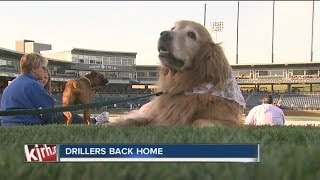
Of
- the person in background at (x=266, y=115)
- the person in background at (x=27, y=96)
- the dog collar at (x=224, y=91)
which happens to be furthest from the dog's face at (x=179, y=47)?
the person in background at (x=266, y=115)

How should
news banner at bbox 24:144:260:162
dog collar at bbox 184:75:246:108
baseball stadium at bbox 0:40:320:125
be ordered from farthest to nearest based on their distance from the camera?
1. baseball stadium at bbox 0:40:320:125
2. dog collar at bbox 184:75:246:108
3. news banner at bbox 24:144:260:162

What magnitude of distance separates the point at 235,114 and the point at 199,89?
0.39m

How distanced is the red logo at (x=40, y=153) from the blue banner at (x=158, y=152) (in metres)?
0.03

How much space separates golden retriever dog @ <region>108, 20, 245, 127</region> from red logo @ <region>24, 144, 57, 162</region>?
7.42 feet

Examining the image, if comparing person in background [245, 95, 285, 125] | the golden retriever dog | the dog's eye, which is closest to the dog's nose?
the golden retriever dog

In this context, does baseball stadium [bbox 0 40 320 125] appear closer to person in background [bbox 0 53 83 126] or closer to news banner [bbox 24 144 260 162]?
person in background [bbox 0 53 83 126]

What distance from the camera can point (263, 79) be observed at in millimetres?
78188

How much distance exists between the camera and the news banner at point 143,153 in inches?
51.2

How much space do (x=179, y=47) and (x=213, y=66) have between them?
14.4 inches

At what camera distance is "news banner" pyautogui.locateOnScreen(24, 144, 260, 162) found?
1.30 m

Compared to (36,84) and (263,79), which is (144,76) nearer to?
(263,79)

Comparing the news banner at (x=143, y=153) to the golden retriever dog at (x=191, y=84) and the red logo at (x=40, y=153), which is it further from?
the golden retriever dog at (x=191, y=84)

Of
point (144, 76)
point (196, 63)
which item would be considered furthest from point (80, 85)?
point (144, 76)

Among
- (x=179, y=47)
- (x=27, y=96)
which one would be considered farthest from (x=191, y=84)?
(x=27, y=96)
